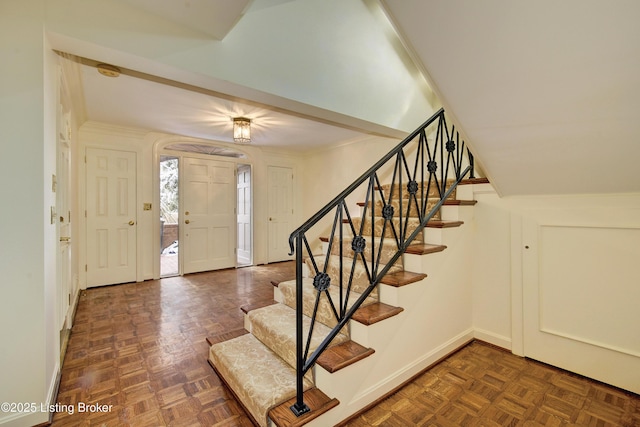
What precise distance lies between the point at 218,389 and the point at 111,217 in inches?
135

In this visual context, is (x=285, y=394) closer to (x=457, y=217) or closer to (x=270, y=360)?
(x=270, y=360)

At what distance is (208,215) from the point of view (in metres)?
4.93

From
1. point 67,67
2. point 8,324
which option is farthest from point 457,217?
point 67,67

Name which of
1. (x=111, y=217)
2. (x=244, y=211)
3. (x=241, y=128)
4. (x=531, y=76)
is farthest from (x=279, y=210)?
(x=531, y=76)

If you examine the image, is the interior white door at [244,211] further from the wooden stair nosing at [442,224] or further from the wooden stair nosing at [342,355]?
the wooden stair nosing at [342,355]

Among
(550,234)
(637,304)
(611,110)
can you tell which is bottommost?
(637,304)

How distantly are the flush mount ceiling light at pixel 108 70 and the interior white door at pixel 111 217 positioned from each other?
2149 millimetres

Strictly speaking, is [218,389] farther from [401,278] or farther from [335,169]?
[335,169]

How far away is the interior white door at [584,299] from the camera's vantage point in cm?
179

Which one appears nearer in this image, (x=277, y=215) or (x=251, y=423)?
(x=251, y=423)

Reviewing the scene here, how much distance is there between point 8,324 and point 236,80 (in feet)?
6.24

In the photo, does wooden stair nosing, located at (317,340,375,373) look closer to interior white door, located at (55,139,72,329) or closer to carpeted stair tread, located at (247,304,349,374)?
carpeted stair tread, located at (247,304,349,374)

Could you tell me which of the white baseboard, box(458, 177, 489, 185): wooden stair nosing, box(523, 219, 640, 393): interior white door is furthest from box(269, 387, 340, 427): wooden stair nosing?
box(458, 177, 489, 185): wooden stair nosing

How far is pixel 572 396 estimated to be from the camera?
1.74 meters
